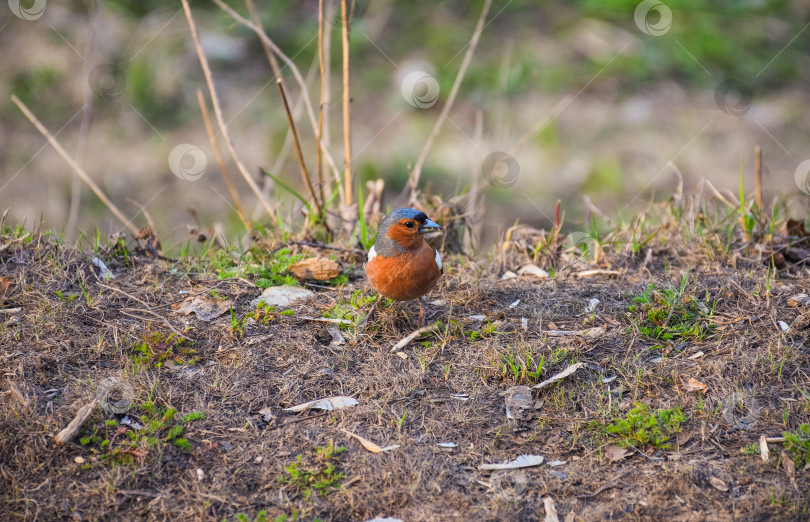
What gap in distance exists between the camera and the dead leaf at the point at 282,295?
395cm

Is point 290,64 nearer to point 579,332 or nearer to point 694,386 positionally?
point 579,332

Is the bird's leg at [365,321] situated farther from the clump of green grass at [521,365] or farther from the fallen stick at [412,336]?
the clump of green grass at [521,365]

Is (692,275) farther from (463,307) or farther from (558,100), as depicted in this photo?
(558,100)

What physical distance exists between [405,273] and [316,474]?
113 centimetres

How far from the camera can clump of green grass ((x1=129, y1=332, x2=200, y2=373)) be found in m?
3.38

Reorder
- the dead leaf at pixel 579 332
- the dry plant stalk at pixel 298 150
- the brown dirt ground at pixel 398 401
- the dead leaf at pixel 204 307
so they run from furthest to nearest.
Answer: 1. the dry plant stalk at pixel 298 150
2. the dead leaf at pixel 204 307
3. the dead leaf at pixel 579 332
4. the brown dirt ground at pixel 398 401

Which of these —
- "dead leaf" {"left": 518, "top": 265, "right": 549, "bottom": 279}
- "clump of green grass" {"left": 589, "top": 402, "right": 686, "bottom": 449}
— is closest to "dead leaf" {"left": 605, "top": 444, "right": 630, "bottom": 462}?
"clump of green grass" {"left": 589, "top": 402, "right": 686, "bottom": 449}

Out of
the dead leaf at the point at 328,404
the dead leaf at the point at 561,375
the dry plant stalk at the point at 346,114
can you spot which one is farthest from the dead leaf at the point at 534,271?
the dead leaf at the point at 328,404

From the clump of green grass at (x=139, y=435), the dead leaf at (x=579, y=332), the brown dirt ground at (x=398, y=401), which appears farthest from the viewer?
the dead leaf at (x=579, y=332)

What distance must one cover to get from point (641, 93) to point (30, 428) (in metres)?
6.93

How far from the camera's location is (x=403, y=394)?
3322mm

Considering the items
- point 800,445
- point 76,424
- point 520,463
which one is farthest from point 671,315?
point 76,424

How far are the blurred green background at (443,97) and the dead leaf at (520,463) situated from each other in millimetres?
3907

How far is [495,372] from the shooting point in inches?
134
